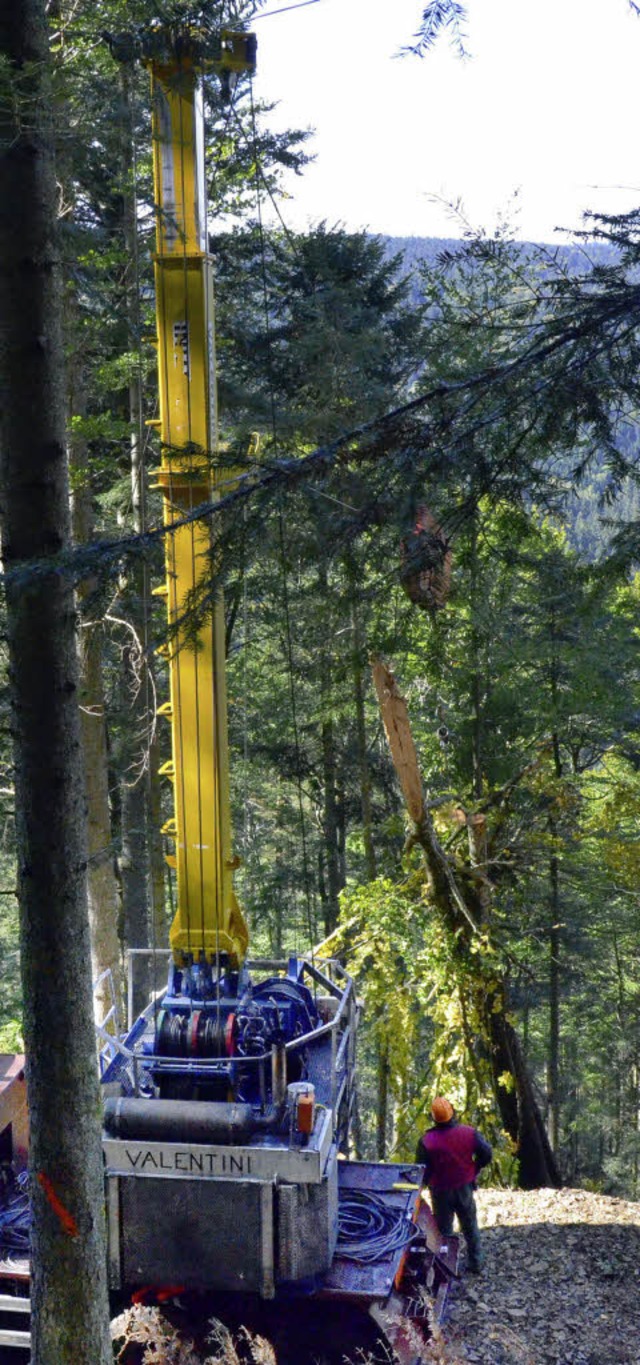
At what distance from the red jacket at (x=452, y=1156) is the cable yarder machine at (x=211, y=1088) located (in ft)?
0.93

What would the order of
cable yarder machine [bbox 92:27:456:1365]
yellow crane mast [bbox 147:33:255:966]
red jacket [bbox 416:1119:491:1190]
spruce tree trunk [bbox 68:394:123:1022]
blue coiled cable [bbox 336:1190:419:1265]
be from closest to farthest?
cable yarder machine [bbox 92:27:456:1365]
yellow crane mast [bbox 147:33:255:966]
blue coiled cable [bbox 336:1190:419:1265]
red jacket [bbox 416:1119:491:1190]
spruce tree trunk [bbox 68:394:123:1022]

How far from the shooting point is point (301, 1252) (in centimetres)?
684

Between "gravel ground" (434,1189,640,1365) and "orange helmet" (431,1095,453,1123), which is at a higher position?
"orange helmet" (431,1095,453,1123)

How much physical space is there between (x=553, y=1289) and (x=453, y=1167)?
45.7 inches

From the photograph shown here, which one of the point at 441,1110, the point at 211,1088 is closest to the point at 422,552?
the point at 211,1088

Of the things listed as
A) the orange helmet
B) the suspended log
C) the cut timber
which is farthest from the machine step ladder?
the cut timber

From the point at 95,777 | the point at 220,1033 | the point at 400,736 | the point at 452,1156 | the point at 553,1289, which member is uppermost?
the point at 400,736

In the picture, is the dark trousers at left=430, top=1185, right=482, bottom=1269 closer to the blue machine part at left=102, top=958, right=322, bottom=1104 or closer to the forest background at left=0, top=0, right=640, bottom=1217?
the blue machine part at left=102, top=958, right=322, bottom=1104

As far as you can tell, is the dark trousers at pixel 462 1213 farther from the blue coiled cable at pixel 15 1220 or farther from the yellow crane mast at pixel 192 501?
the blue coiled cable at pixel 15 1220

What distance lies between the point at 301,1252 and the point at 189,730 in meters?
3.35

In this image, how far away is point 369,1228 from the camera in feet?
25.4

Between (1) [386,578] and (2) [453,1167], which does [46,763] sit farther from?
(2) [453,1167]

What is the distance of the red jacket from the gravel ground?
0.79 meters

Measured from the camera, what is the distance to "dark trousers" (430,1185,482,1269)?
28.3 feet
